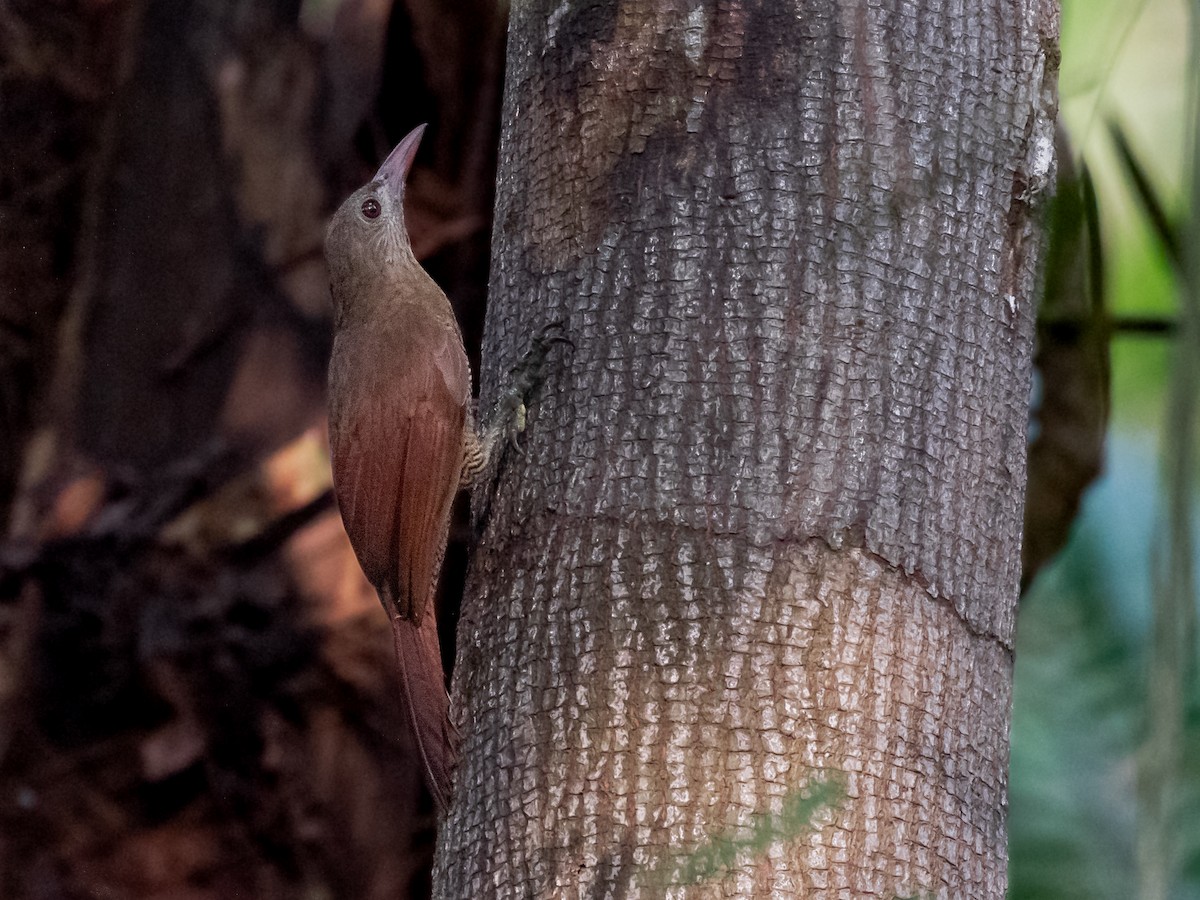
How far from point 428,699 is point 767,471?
0.96 metres

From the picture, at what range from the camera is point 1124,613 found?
→ 85cm

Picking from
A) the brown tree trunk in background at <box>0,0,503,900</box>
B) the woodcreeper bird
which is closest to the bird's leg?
the woodcreeper bird

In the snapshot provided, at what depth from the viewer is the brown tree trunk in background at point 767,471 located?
4.96ft

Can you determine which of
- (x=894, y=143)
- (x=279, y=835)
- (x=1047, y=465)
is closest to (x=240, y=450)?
(x=279, y=835)

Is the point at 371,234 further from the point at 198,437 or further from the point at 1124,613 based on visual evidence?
the point at 1124,613

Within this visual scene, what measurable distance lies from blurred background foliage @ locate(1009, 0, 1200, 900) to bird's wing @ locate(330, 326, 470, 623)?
62.4 inches

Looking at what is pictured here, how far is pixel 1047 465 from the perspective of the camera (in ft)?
9.05

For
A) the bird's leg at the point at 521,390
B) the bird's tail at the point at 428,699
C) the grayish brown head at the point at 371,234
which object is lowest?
the bird's tail at the point at 428,699

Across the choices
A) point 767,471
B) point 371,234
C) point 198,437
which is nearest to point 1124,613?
point 767,471

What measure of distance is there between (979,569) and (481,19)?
295 cm

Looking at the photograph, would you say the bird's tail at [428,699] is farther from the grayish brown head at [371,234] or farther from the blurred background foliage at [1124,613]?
the grayish brown head at [371,234]

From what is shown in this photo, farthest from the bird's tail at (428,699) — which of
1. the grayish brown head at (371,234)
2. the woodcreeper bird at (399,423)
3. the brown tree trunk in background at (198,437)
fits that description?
the brown tree trunk in background at (198,437)

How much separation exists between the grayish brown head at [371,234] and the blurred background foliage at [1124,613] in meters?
2.36

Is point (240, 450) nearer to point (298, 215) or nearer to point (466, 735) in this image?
point (298, 215)
